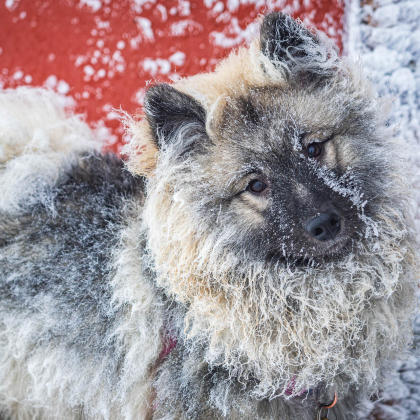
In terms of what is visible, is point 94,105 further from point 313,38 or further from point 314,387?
point 314,387

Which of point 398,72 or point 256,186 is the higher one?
point 398,72

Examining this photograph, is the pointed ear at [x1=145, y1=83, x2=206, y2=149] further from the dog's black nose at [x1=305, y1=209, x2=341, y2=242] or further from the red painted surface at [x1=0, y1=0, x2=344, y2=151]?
the red painted surface at [x1=0, y1=0, x2=344, y2=151]

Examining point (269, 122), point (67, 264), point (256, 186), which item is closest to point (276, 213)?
point (256, 186)

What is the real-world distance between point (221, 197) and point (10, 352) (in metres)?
1.39

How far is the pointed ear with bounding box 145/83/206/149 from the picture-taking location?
1635mm

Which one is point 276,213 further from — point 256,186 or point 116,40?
point 116,40

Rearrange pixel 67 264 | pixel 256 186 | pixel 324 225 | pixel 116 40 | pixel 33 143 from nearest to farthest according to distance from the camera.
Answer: pixel 324 225 → pixel 256 186 → pixel 67 264 → pixel 33 143 → pixel 116 40

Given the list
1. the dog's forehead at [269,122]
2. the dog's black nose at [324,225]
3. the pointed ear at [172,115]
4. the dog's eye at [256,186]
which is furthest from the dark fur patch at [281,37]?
the dog's black nose at [324,225]

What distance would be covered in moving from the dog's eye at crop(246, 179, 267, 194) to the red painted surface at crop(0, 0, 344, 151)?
165cm

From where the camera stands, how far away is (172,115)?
1709 mm

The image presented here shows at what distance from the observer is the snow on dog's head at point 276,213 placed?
1650mm

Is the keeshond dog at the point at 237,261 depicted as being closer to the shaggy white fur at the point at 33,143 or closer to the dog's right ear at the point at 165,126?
the dog's right ear at the point at 165,126


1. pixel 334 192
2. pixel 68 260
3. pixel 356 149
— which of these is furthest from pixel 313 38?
pixel 68 260

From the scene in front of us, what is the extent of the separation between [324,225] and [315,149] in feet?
1.23
